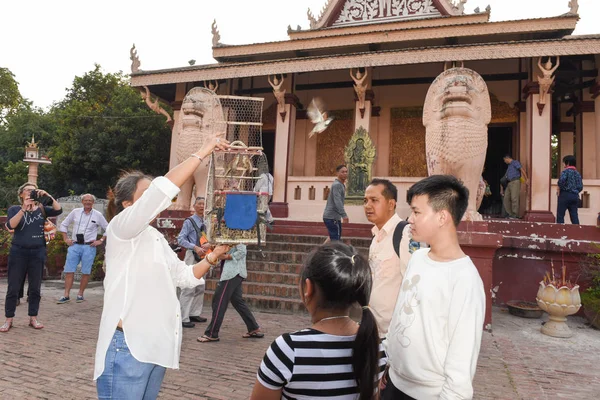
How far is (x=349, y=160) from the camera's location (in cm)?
915

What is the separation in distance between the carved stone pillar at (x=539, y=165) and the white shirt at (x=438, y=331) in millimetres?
7658

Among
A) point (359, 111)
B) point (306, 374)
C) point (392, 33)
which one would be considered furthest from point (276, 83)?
point (306, 374)

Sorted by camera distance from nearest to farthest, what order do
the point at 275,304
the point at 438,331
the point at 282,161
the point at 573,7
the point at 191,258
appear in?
the point at 438,331
the point at 191,258
the point at 275,304
the point at 573,7
the point at 282,161

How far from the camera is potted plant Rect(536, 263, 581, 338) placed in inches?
216

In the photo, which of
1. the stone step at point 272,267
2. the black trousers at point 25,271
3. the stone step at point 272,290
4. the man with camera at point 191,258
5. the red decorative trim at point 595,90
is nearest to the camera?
the black trousers at point 25,271

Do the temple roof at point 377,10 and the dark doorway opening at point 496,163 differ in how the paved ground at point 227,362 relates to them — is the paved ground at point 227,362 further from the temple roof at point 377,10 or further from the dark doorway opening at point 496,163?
the temple roof at point 377,10

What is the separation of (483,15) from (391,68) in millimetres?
2774

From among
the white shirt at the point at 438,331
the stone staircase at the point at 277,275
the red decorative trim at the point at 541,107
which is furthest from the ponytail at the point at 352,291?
the red decorative trim at the point at 541,107

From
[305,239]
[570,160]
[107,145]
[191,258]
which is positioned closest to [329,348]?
[191,258]

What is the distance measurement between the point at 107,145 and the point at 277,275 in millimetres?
15254

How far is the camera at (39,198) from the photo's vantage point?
203 inches

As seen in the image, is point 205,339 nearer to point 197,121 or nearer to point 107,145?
point 197,121

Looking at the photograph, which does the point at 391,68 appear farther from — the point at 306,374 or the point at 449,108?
the point at 306,374

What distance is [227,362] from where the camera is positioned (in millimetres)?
4086
